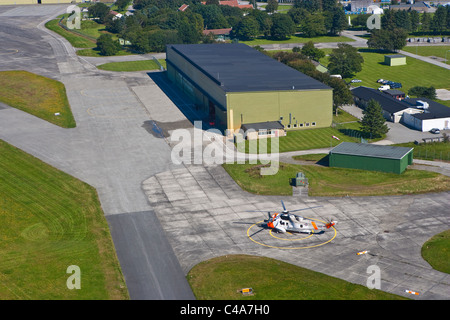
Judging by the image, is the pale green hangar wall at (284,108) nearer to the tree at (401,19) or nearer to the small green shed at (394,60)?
the small green shed at (394,60)

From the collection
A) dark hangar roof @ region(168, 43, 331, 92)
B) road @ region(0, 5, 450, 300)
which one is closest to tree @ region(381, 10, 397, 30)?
dark hangar roof @ region(168, 43, 331, 92)

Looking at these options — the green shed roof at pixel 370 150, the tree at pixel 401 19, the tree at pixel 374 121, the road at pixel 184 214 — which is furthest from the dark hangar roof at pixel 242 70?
the tree at pixel 401 19

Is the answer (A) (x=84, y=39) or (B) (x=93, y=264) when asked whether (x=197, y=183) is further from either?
(A) (x=84, y=39)

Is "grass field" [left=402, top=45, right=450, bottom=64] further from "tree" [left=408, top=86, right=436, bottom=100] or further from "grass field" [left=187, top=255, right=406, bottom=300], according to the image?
"grass field" [left=187, top=255, right=406, bottom=300]

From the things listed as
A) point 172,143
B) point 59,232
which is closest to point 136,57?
point 172,143

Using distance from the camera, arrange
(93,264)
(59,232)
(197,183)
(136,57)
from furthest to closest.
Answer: (136,57), (197,183), (59,232), (93,264)
